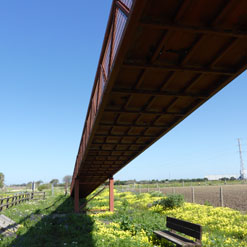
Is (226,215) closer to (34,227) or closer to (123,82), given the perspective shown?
(34,227)

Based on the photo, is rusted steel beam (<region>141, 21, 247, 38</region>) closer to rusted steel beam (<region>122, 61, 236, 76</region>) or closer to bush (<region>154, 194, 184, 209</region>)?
rusted steel beam (<region>122, 61, 236, 76</region>)

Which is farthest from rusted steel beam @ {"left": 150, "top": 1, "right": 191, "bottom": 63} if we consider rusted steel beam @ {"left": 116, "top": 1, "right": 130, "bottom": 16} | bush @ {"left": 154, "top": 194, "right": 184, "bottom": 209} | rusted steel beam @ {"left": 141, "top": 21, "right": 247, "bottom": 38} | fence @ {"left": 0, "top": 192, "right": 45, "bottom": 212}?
bush @ {"left": 154, "top": 194, "right": 184, "bottom": 209}

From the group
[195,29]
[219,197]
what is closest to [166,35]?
[195,29]

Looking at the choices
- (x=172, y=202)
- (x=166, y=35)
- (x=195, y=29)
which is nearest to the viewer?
(x=195, y=29)

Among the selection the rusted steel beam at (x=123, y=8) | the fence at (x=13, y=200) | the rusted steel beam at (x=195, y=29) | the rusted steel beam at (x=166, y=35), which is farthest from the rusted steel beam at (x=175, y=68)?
the fence at (x=13, y=200)

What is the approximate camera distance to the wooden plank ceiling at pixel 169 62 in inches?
128

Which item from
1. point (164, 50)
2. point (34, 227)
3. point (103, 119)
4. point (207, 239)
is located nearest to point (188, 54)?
point (164, 50)

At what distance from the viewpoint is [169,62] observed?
4402mm

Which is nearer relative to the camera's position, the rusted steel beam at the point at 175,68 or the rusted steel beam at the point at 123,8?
the rusted steel beam at the point at 123,8

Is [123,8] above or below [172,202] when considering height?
above

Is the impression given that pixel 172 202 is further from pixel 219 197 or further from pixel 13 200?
pixel 13 200

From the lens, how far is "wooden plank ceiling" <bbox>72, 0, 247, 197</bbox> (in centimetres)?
326

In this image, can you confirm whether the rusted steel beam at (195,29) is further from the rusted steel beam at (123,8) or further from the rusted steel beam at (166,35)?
the rusted steel beam at (123,8)

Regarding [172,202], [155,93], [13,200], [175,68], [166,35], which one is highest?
[166,35]
